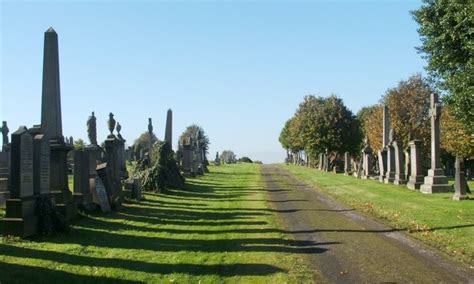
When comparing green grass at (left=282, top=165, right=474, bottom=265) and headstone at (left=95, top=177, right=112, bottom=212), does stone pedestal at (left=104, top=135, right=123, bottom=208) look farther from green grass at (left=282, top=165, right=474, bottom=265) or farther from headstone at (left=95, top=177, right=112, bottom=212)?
green grass at (left=282, top=165, right=474, bottom=265)

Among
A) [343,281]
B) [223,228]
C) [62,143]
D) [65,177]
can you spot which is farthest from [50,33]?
[343,281]

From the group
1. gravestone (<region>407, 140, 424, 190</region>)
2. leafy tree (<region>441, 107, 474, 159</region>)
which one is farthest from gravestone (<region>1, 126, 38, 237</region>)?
leafy tree (<region>441, 107, 474, 159</region>)

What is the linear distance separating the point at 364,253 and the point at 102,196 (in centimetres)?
925

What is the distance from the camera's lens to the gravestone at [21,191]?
11523 mm

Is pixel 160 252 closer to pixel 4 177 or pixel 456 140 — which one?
pixel 4 177

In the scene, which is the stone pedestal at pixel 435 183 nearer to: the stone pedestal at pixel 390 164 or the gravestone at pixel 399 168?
the gravestone at pixel 399 168

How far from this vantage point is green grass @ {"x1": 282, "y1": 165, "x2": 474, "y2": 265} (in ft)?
37.4

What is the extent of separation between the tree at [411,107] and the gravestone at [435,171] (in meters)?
29.7

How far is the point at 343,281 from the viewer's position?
8.18 m

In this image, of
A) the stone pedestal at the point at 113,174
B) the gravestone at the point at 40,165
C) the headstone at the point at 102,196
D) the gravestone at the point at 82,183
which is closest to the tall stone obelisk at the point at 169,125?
the stone pedestal at the point at 113,174

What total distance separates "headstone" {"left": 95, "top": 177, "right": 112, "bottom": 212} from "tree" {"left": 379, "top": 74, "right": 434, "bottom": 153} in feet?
135

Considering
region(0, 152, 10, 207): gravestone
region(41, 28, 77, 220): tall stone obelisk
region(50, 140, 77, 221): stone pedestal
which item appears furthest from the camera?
region(0, 152, 10, 207): gravestone

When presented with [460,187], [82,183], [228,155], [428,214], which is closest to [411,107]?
[460,187]

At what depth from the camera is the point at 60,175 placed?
15.2 meters
